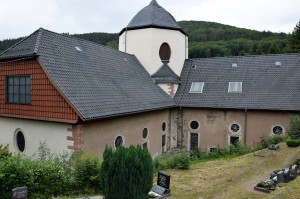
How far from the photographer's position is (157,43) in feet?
80.8

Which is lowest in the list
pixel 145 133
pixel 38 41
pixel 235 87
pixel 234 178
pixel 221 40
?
pixel 234 178

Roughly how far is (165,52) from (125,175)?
708 inches

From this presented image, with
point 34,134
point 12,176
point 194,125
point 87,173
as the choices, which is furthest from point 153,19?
point 12,176

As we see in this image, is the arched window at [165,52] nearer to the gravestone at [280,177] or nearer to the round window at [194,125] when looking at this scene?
the round window at [194,125]

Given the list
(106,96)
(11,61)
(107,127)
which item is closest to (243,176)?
(107,127)

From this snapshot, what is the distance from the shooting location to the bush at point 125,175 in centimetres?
870

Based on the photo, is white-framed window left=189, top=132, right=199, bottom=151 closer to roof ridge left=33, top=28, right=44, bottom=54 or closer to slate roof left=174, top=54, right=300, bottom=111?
slate roof left=174, top=54, right=300, bottom=111

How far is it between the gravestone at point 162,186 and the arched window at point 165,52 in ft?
52.0

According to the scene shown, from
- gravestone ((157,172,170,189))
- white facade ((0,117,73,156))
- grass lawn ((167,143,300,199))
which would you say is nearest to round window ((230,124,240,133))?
grass lawn ((167,143,300,199))

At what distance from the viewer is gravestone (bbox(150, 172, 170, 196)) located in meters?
10.4

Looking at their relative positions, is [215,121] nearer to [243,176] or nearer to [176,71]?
[176,71]

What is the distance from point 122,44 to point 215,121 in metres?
11.6

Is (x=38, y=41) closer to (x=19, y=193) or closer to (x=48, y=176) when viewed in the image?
(x=48, y=176)

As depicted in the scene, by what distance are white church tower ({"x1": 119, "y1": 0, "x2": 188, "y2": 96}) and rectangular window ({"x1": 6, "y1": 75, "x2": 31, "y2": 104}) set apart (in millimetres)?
11497
